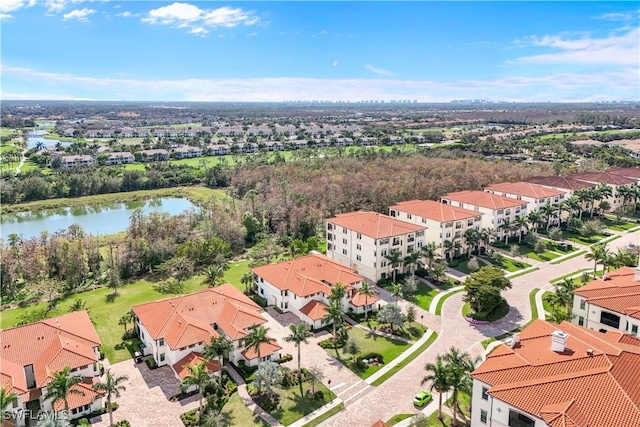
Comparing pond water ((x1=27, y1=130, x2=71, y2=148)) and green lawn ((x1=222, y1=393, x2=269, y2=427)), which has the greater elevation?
pond water ((x1=27, y1=130, x2=71, y2=148))

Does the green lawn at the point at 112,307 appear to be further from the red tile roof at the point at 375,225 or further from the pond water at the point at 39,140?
the pond water at the point at 39,140

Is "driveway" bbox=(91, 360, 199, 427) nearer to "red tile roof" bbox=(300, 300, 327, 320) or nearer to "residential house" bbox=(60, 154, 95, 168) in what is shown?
"red tile roof" bbox=(300, 300, 327, 320)

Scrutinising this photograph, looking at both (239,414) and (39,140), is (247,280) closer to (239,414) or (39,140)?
(239,414)

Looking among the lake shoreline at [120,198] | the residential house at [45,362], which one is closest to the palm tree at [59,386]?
the residential house at [45,362]

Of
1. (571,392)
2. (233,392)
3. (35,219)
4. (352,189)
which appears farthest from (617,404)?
(35,219)

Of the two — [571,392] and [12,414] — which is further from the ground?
[571,392]

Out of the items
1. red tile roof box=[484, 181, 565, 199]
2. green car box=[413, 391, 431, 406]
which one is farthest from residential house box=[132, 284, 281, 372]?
red tile roof box=[484, 181, 565, 199]

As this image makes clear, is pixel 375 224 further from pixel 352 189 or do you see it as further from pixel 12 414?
pixel 12 414
